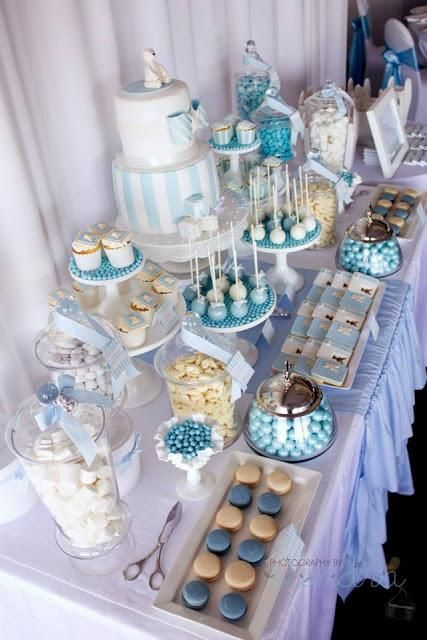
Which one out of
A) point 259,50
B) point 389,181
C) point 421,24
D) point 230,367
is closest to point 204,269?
point 230,367

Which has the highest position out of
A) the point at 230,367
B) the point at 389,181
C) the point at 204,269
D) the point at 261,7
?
the point at 261,7

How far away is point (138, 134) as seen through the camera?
1.28 m

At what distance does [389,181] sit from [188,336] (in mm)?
1333

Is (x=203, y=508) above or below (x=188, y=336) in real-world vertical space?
below

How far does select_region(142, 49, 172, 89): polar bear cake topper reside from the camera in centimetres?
127

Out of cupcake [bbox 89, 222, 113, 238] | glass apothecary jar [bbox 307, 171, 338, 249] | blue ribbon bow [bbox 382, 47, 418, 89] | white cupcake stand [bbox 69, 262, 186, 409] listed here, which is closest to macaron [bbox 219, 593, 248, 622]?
white cupcake stand [bbox 69, 262, 186, 409]

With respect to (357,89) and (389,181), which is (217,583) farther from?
(357,89)

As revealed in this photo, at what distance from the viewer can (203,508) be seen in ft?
3.40

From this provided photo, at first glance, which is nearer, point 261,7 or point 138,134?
point 138,134

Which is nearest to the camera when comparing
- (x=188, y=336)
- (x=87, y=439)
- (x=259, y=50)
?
(x=87, y=439)

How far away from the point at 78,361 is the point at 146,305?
20 centimetres

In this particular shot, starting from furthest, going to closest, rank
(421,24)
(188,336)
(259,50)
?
(421,24), (259,50), (188,336)

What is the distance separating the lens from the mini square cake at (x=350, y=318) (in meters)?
1.41

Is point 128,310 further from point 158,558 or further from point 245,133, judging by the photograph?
point 245,133
